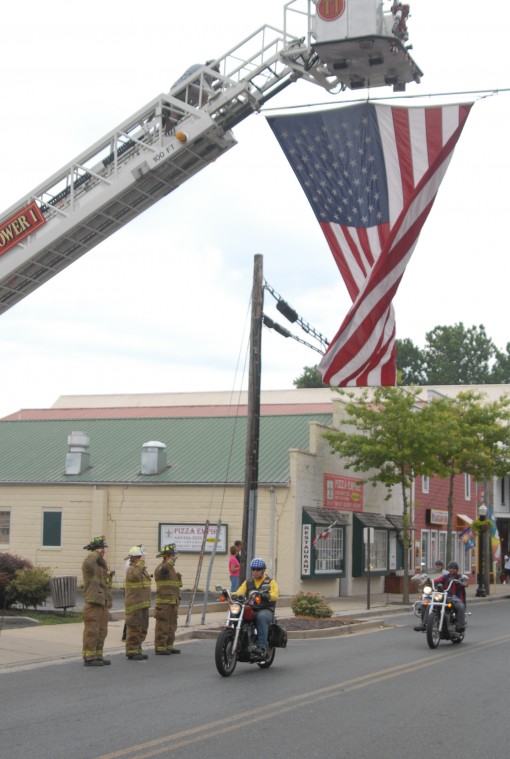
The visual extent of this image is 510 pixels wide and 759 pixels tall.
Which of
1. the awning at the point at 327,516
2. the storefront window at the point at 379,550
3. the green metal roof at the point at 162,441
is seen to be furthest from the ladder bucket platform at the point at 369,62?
the storefront window at the point at 379,550

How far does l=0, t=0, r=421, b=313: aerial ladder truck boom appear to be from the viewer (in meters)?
15.4

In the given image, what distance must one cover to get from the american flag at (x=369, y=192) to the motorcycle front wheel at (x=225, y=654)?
4.47 m

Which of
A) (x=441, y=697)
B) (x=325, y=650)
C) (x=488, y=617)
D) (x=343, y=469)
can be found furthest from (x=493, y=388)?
(x=441, y=697)

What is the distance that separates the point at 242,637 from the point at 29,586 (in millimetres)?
8740

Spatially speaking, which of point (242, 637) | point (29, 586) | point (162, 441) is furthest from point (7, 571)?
point (162, 441)

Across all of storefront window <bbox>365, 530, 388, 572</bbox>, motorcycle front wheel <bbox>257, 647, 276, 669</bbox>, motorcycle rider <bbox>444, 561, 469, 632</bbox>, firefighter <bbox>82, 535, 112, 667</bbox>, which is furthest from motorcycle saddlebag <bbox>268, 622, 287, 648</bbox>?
storefront window <bbox>365, 530, 388, 572</bbox>

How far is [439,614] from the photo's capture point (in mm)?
17719

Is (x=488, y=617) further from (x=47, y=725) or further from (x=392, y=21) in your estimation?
(x=47, y=725)

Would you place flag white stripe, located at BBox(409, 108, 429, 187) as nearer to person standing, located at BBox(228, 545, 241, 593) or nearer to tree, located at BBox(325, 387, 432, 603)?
person standing, located at BBox(228, 545, 241, 593)

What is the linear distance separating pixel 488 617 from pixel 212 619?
830 centimetres

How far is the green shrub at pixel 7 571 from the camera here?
21.3m

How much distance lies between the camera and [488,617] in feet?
89.4

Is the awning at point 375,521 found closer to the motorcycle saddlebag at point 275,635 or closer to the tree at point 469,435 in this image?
the tree at point 469,435

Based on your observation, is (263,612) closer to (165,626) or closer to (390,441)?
(165,626)
